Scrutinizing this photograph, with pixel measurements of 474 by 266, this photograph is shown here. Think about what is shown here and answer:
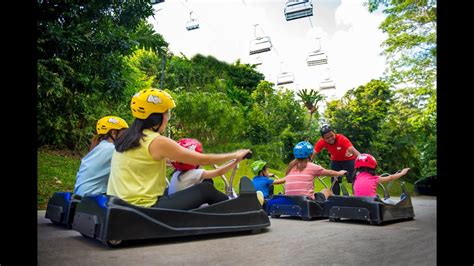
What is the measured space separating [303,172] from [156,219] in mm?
1734

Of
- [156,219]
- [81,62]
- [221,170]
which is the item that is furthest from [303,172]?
[81,62]

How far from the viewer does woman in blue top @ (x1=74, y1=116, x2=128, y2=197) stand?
2305mm

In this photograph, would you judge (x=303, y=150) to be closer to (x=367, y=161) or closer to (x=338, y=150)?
(x=367, y=161)

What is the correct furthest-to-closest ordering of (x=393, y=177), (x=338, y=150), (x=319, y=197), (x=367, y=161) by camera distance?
1. (x=338, y=150)
2. (x=319, y=197)
3. (x=367, y=161)
4. (x=393, y=177)

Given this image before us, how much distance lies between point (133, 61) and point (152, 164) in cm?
114

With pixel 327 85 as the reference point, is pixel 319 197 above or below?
below

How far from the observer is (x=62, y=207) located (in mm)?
2406

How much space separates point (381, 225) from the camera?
9.06ft

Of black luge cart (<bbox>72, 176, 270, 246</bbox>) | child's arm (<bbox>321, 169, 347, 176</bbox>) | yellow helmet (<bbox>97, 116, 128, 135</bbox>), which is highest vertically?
yellow helmet (<bbox>97, 116, 128, 135</bbox>)

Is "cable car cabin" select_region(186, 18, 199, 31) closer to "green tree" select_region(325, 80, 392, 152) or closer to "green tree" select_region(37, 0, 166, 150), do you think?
"green tree" select_region(37, 0, 166, 150)

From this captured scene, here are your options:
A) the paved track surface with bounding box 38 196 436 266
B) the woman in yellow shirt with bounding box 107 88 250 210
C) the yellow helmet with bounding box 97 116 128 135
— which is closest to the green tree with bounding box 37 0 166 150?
the yellow helmet with bounding box 97 116 128 135

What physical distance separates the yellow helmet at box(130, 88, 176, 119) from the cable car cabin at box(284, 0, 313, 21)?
68cm
